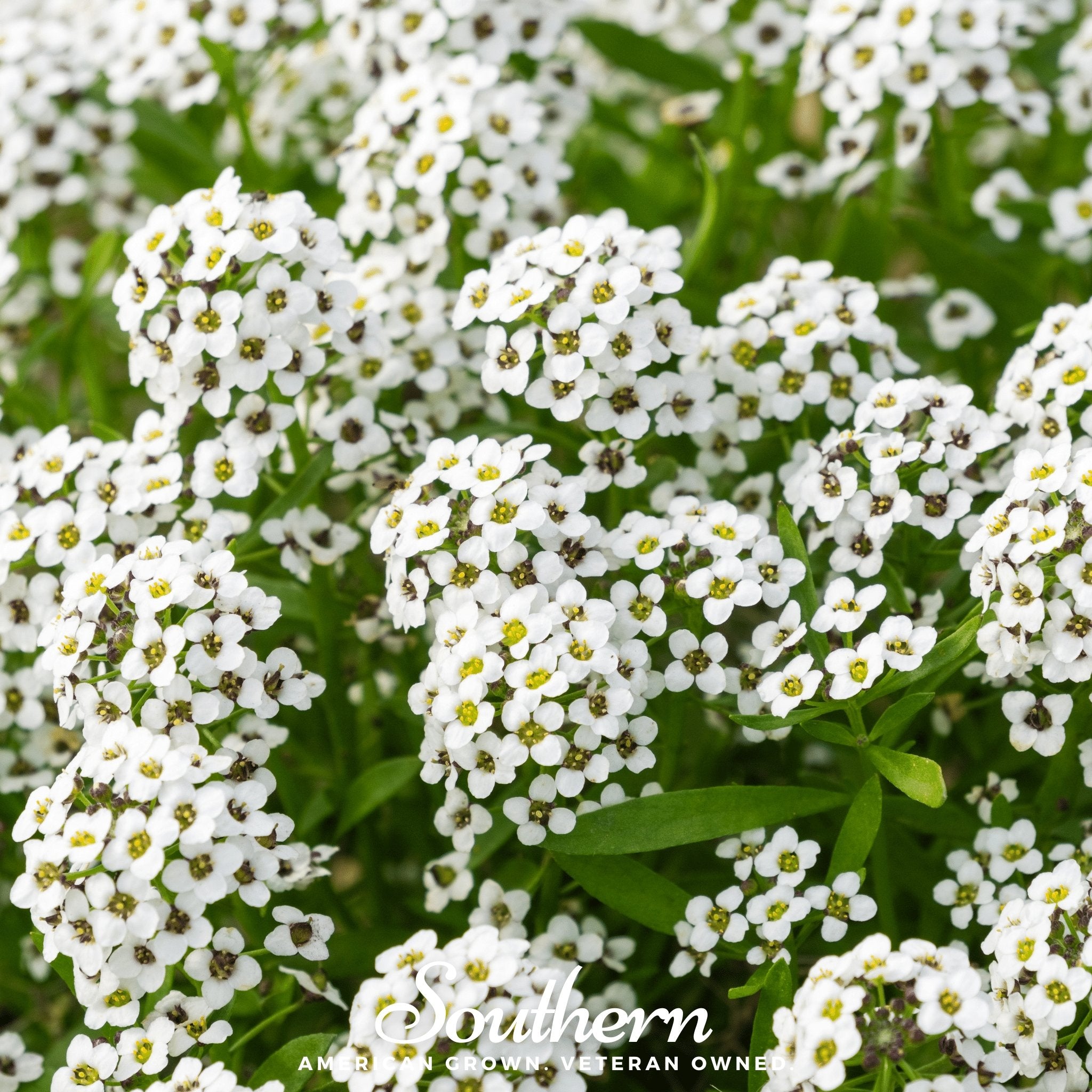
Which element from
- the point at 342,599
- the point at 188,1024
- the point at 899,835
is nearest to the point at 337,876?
the point at 342,599

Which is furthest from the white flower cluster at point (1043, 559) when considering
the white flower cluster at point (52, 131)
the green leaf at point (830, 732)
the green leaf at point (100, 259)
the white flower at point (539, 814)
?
the white flower cluster at point (52, 131)

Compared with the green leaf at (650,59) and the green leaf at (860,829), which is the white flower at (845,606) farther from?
the green leaf at (650,59)

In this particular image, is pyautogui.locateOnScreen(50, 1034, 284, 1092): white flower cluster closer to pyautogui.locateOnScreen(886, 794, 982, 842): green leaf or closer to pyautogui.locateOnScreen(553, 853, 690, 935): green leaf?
pyautogui.locateOnScreen(553, 853, 690, 935): green leaf

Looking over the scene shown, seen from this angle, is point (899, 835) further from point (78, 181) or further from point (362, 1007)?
point (78, 181)

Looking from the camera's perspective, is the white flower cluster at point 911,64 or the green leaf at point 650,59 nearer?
the white flower cluster at point 911,64

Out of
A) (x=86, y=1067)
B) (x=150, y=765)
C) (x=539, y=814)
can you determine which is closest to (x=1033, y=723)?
(x=539, y=814)

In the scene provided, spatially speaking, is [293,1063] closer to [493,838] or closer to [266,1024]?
[266,1024]
